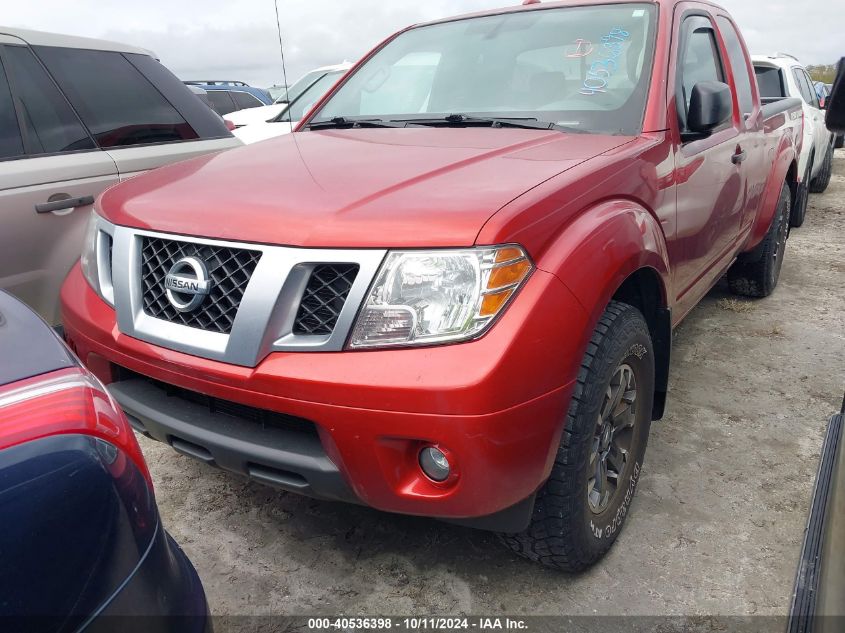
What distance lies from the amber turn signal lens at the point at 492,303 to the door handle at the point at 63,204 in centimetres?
216

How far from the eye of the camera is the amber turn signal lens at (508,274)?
1.60 m

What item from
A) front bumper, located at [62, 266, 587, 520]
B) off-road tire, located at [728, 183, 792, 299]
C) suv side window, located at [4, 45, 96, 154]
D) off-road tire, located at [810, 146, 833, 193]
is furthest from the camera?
off-road tire, located at [810, 146, 833, 193]

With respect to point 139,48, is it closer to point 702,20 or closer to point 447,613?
point 702,20

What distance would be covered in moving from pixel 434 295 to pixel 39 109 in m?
2.39

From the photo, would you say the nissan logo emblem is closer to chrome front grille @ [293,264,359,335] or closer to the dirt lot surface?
chrome front grille @ [293,264,359,335]

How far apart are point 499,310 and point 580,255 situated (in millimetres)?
305

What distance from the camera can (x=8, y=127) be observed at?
2898 mm

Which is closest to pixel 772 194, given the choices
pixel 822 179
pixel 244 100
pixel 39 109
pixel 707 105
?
pixel 707 105

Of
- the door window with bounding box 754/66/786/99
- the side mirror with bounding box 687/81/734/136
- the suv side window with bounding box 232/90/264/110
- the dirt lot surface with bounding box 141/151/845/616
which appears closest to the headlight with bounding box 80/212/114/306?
the dirt lot surface with bounding box 141/151/845/616

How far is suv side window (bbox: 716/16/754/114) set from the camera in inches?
137

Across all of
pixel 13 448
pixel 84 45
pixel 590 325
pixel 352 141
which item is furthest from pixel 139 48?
pixel 13 448

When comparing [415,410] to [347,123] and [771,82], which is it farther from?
[771,82]

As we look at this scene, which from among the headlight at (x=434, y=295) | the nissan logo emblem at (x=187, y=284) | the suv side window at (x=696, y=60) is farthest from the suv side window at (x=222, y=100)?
the headlight at (x=434, y=295)

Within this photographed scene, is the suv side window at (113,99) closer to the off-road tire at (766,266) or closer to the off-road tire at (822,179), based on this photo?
the off-road tire at (766,266)
